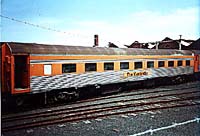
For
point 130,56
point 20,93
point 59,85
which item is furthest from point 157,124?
point 130,56

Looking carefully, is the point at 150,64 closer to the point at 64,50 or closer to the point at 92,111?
the point at 64,50

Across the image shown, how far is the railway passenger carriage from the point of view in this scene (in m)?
8.60

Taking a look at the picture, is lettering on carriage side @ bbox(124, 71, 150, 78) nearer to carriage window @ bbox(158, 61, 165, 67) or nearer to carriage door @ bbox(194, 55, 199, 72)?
carriage window @ bbox(158, 61, 165, 67)

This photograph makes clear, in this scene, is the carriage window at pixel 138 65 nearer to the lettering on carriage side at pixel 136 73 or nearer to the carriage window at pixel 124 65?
the lettering on carriage side at pixel 136 73

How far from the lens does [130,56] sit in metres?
12.5

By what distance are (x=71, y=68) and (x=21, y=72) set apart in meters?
2.11

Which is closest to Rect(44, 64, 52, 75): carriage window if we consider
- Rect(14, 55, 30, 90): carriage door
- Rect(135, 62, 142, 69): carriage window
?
Rect(14, 55, 30, 90): carriage door

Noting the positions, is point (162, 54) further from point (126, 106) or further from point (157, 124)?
point (157, 124)

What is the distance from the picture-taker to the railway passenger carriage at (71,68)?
28.2 feet

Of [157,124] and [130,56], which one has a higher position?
[130,56]

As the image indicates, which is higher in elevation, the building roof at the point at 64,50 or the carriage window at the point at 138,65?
the building roof at the point at 64,50

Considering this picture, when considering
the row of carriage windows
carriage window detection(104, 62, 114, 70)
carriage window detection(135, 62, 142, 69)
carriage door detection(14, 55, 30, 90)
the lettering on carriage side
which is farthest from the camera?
carriage window detection(135, 62, 142, 69)

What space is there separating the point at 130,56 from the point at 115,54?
1.10 metres

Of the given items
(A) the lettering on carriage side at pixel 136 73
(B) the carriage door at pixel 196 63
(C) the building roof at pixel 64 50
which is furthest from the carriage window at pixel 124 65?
(B) the carriage door at pixel 196 63
